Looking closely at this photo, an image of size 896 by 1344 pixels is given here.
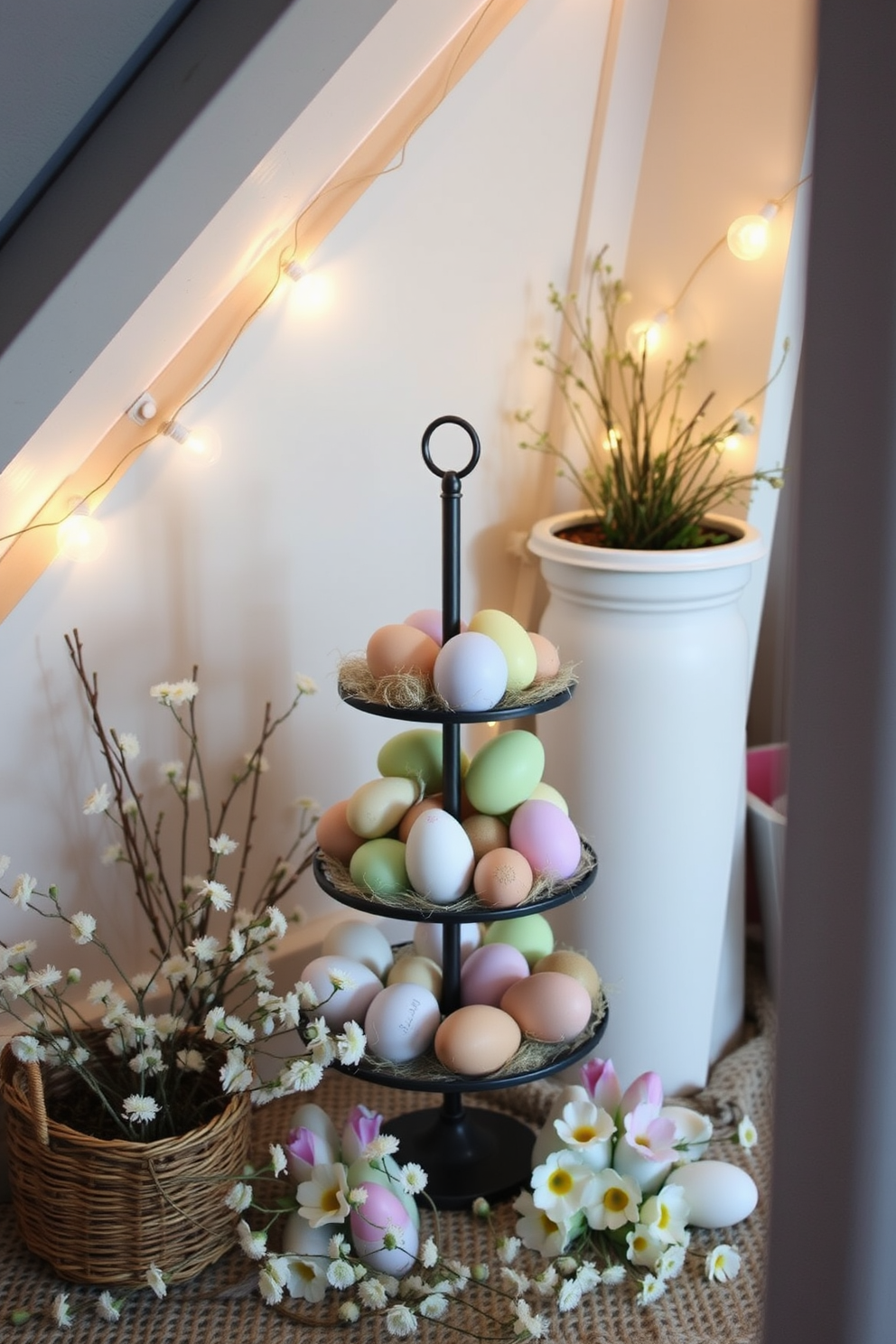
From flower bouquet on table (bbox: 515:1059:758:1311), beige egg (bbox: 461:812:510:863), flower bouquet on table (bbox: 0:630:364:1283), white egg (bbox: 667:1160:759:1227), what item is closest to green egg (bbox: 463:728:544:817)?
beige egg (bbox: 461:812:510:863)

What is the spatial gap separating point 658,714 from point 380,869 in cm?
41

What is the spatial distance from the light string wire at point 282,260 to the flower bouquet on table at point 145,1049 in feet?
0.51

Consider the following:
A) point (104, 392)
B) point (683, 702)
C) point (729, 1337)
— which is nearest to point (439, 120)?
point (104, 392)

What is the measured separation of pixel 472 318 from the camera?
164cm

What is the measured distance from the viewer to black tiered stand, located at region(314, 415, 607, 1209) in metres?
1.27

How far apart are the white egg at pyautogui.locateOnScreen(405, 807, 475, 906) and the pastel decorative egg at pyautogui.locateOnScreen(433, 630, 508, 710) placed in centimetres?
13

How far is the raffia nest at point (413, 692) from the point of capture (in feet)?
4.09

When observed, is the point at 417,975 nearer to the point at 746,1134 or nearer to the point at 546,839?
the point at 546,839

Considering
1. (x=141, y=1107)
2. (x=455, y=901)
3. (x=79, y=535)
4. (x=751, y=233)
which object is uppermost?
(x=751, y=233)

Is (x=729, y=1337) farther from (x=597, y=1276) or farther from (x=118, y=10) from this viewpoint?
(x=118, y=10)

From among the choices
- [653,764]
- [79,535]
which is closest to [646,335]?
[653,764]

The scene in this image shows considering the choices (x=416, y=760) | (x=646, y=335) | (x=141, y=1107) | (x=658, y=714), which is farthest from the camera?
(x=646, y=335)

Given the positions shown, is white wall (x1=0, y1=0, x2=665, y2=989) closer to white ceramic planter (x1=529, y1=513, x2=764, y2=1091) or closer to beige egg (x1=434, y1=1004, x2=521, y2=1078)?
white ceramic planter (x1=529, y1=513, x2=764, y2=1091)

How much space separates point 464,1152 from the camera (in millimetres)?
1470
